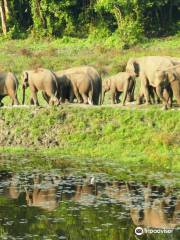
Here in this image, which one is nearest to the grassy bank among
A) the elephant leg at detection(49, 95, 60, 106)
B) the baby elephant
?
the elephant leg at detection(49, 95, 60, 106)

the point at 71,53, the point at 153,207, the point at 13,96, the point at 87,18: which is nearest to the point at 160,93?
the point at 13,96

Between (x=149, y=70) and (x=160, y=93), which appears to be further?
(x=149, y=70)

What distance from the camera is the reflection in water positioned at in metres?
15.8

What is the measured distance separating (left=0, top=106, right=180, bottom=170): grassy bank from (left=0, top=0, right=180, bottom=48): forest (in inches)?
904

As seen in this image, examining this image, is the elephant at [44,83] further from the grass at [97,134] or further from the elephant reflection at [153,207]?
the elephant reflection at [153,207]

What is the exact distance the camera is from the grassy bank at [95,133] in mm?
22609

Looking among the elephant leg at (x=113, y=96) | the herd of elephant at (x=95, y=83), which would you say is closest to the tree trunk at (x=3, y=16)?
the elephant leg at (x=113, y=96)

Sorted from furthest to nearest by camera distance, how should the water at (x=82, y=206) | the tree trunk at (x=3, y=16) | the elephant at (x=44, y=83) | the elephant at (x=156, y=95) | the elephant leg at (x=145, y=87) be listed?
the tree trunk at (x=3, y=16)
the elephant at (x=44, y=83)
the elephant leg at (x=145, y=87)
the elephant at (x=156, y=95)
the water at (x=82, y=206)

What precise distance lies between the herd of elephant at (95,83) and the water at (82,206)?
4609 mm

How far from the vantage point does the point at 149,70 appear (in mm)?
25078

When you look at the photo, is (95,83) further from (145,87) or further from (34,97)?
(34,97)

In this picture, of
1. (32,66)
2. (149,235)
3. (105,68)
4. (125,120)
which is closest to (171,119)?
(125,120)

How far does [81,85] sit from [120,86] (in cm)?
227

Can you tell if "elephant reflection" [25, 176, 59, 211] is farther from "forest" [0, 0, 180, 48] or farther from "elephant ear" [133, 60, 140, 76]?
"forest" [0, 0, 180, 48]
